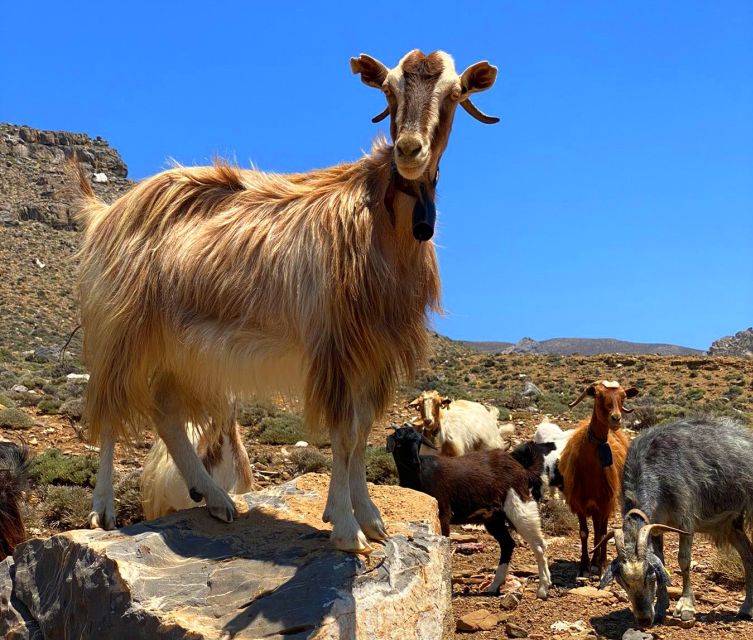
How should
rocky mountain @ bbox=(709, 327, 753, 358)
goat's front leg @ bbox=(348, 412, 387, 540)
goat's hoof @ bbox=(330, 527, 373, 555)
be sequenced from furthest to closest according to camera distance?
rocky mountain @ bbox=(709, 327, 753, 358) < goat's front leg @ bbox=(348, 412, 387, 540) < goat's hoof @ bbox=(330, 527, 373, 555)

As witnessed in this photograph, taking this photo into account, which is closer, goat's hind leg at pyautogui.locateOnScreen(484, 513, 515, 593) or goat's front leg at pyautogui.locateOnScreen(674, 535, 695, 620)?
goat's front leg at pyautogui.locateOnScreen(674, 535, 695, 620)

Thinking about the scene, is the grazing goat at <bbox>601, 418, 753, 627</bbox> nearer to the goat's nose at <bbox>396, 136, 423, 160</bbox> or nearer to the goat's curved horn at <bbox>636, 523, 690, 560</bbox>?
the goat's curved horn at <bbox>636, 523, 690, 560</bbox>

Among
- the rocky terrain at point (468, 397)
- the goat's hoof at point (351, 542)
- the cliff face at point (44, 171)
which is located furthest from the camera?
the cliff face at point (44, 171)

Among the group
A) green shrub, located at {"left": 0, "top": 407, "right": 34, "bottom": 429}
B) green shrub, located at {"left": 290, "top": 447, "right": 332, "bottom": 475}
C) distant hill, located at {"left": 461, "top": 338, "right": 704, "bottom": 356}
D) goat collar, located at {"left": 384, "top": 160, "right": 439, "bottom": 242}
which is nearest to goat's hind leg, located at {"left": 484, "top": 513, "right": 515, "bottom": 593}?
green shrub, located at {"left": 290, "top": 447, "right": 332, "bottom": 475}

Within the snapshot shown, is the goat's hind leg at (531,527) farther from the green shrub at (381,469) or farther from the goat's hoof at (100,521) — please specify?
the green shrub at (381,469)

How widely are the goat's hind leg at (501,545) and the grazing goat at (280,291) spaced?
3445mm

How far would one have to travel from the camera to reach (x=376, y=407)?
5.20 meters

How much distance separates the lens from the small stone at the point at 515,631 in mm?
6914

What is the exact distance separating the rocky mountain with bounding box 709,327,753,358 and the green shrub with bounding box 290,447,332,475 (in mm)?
32331

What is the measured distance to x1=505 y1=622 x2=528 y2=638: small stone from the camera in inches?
272

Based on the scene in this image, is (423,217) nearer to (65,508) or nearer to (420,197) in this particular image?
(420,197)

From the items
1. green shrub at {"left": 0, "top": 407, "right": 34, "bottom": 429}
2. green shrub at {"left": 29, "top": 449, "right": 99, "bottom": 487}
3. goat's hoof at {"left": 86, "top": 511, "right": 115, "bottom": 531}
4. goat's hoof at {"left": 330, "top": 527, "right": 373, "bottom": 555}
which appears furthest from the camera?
green shrub at {"left": 0, "top": 407, "right": 34, "bottom": 429}

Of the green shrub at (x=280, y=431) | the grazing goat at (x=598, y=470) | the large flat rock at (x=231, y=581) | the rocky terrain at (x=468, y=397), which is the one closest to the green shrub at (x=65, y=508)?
the rocky terrain at (x=468, y=397)

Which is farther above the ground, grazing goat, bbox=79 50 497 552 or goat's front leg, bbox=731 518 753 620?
grazing goat, bbox=79 50 497 552
